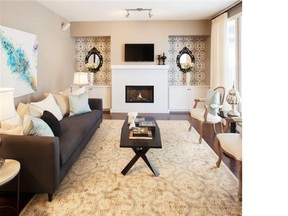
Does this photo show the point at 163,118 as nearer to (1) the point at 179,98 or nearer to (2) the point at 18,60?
(1) the point at 179,98

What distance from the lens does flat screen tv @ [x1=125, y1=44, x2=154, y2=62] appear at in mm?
6652

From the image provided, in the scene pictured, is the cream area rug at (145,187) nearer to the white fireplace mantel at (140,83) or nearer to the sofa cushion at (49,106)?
the sofa cushion at (49,106)

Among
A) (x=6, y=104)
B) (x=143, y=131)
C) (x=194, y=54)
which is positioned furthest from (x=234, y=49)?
(x=6, y=104)

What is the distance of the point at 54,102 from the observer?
392 centimetres

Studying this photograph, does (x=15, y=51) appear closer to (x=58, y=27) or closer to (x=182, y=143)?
(x=58, y=27)

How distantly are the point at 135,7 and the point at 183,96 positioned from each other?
2.93 m

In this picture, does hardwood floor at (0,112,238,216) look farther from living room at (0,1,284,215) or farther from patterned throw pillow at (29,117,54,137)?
patterned throw pillow at (29,117,54,137)

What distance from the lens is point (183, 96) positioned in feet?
22.5

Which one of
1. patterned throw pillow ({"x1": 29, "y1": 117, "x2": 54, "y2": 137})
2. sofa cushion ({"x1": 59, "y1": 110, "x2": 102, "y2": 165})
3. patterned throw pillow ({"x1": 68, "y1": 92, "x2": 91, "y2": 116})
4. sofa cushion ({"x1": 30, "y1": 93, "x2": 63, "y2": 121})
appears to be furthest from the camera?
patterned throw pillow ({"x1": 68, "y1": 92, "x2": 91, "y2": 116})

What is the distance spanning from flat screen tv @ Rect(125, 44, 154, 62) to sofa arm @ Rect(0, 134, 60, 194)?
4909 mm

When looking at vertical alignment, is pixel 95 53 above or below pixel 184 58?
above

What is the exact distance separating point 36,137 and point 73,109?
6.89ft

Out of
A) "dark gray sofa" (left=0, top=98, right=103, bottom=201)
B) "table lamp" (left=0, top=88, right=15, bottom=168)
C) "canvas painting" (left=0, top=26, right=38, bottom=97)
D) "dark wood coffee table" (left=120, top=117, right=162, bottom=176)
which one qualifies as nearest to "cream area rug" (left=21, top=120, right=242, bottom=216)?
"dark wood coffee table" (left=120, top=117, right=162, bottom=176)

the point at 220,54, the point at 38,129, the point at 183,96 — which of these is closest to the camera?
the point at 38,129
